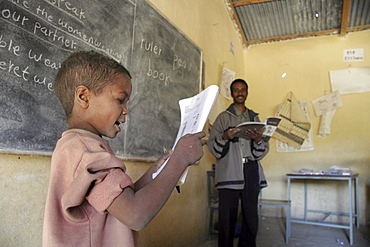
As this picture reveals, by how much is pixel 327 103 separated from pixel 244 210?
10.5 ft

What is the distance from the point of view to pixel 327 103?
4586mm

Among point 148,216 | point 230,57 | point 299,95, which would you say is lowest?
point 148,216

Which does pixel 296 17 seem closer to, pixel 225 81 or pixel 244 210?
pixel 225 81

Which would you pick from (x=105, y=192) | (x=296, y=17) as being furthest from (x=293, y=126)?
(x=105, y=192)

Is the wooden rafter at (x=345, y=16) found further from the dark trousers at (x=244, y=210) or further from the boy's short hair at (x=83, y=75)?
the boy's short hair at (x=83, y=75)

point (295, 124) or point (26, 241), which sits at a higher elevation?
point (295, 124)

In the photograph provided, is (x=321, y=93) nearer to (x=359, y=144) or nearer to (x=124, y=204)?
(x=359, y=144)

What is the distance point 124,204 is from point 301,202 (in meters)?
4.52

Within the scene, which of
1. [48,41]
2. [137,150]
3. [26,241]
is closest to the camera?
[26,241]

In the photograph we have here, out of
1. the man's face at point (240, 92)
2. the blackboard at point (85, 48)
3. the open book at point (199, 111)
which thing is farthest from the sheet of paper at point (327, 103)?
the open book at point (199, 111)

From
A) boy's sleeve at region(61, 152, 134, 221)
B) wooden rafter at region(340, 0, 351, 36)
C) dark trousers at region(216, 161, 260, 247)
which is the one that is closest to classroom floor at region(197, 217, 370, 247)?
dark trousers at region(216, 161, 260, 247)

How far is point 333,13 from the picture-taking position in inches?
170

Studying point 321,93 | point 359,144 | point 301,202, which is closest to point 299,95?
point 321,93

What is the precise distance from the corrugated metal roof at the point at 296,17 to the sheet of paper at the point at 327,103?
1.09 meters
